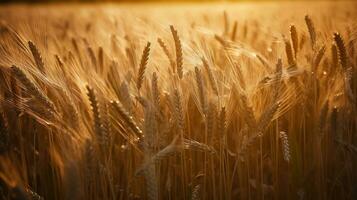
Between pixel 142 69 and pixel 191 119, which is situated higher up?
pixel 142 69

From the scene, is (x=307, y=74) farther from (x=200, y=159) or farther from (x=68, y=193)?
(x=68, y=193)

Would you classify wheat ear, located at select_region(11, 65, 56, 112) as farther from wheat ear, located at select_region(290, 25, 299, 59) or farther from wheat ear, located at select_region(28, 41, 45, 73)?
wheat ear, located at select_region(290, 25, 299, 59)

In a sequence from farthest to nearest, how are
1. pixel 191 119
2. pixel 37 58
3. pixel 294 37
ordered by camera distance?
pixel 191 119
pixel 294 37
pixel 37 58

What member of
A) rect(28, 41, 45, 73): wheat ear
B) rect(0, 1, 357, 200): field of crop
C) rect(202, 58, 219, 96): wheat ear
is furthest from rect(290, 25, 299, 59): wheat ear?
rect(28, 41, 45, 73): wheat ear

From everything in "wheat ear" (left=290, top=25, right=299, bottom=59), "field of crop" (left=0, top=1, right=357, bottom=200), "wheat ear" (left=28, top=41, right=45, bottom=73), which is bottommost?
"field of crop" (left=0, top=1, right=357, bottom=200)

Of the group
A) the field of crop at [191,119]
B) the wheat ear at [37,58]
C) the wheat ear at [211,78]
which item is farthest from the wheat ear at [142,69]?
the wheat ear at [37,58]

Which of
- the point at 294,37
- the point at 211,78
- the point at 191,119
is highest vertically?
the point at 294,37

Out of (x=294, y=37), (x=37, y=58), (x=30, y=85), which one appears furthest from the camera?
(x=294, y=37)

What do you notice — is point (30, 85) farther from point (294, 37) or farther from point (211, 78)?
point (294, 37)

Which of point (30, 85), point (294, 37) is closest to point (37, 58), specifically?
point (30, 85)

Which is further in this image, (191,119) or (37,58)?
(191,119)

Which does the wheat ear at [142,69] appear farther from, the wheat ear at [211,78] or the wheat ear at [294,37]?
the wheat ear at [294,37]

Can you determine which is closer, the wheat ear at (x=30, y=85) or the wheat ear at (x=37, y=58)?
the wheat ear at (x=30, y=85)
